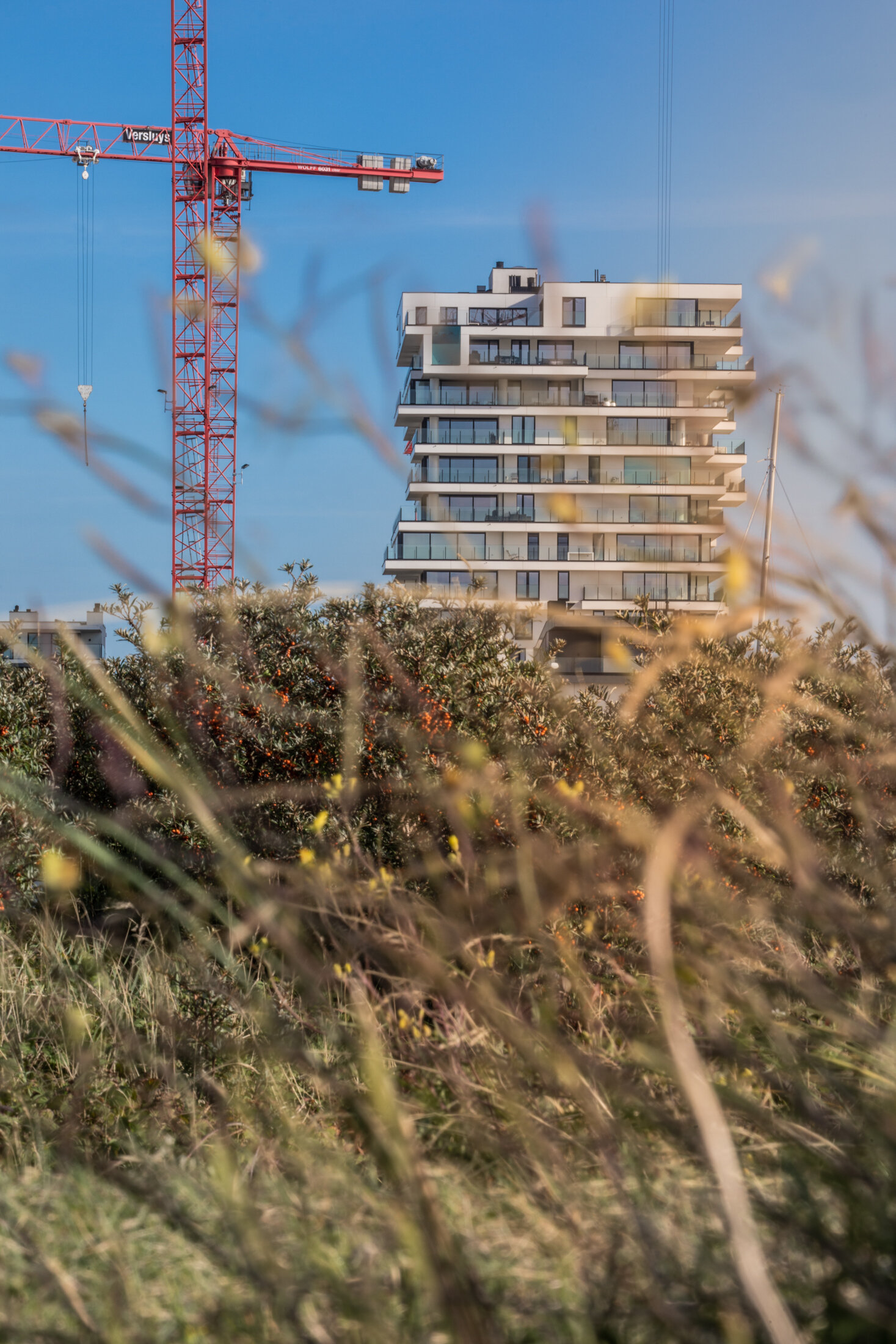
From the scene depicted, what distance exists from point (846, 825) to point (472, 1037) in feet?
11.2

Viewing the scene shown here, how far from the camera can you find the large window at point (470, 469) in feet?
151

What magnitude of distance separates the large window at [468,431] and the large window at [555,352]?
3842mm

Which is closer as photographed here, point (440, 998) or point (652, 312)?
point (652, 312)

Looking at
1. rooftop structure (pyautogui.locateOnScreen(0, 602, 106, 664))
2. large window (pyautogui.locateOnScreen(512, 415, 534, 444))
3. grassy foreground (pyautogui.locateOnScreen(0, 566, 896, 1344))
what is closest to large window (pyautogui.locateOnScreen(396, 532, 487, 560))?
large window (pyautogui.locateOnScreen(512, 415, 534, 444))

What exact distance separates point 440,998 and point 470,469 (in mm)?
45460

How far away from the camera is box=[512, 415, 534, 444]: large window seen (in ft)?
156

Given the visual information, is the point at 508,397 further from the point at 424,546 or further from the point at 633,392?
the point at 424,546

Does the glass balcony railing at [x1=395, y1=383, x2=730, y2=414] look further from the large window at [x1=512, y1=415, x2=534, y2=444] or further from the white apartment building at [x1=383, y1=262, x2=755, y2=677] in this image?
the large window at [x1=512, y1=415, x2=534, y2=444]

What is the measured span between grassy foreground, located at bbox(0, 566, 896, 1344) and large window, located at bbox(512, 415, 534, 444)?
42.8 m

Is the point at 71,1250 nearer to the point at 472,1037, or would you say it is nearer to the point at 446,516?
the point at 472,1037

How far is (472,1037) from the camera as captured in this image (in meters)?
2.42

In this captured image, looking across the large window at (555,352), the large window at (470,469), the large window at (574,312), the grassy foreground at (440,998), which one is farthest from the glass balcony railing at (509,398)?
the grassy foreground at (440,998)

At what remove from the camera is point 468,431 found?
46906 mm

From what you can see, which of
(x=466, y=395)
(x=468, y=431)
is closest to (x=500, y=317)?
(x=466, y=395)
